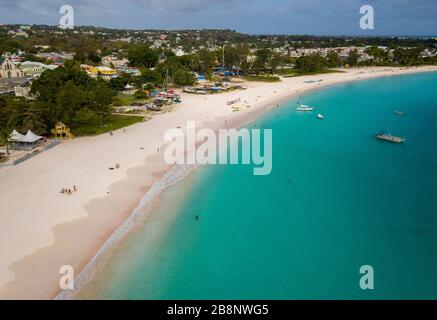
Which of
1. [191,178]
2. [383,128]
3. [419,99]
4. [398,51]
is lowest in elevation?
[191,178]

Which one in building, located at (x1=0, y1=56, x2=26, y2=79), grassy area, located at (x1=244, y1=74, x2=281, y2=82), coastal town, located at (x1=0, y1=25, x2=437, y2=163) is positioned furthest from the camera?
grassy area, located at (x1=244, y1=74, x2=281, y2=82)

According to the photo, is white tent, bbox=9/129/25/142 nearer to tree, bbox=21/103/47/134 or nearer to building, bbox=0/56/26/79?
tree, bbox=21/103/47/134

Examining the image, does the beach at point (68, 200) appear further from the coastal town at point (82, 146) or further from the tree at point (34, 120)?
the tree at point (34, 120)

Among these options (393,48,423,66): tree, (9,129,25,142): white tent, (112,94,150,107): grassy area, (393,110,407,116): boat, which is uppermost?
(393,48,423,66): tree

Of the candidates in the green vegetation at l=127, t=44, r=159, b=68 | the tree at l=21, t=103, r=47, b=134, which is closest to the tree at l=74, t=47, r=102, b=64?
the green vegetation at l=127, t=44, r=159, b=68

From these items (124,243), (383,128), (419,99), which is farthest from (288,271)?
(419,99)
